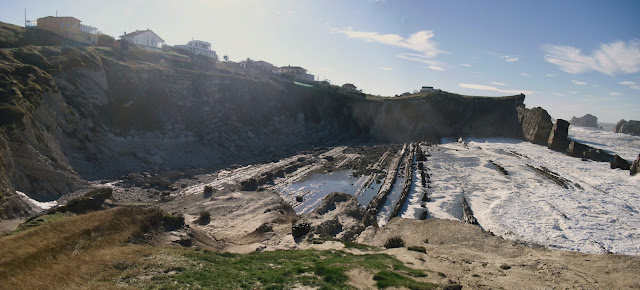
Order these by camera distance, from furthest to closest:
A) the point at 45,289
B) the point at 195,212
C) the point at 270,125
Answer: the point at 270,125 < the point at 195,212 < the point at 45,289

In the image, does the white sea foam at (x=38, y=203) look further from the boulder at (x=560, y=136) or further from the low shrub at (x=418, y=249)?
the boulder at (x=560, y=136)

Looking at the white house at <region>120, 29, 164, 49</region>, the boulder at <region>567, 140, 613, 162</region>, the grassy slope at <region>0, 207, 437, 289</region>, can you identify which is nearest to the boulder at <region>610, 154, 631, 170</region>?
the boulder at <region>567, 140, 613, 162</region>

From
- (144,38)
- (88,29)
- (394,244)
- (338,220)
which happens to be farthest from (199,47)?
(394,244)

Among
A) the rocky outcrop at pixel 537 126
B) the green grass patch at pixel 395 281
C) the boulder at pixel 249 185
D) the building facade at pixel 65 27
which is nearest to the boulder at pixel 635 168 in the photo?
the rocky outcrop at pixel 537 126

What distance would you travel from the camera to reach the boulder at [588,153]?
5078 centimetres

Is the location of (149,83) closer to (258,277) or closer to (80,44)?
(80,44)

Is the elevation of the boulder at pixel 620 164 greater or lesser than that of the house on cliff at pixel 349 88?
lesser

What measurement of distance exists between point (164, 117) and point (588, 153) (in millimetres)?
62324

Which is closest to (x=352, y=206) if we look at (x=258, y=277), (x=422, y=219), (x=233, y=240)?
(x=422, y=219)

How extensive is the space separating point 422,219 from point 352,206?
227 inches

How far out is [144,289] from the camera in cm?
1033

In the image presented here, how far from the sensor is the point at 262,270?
13031 mm

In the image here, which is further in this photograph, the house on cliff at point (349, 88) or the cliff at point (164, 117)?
the house on cliff at point (349, 88)

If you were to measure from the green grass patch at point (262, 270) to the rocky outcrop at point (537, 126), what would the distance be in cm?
6530
